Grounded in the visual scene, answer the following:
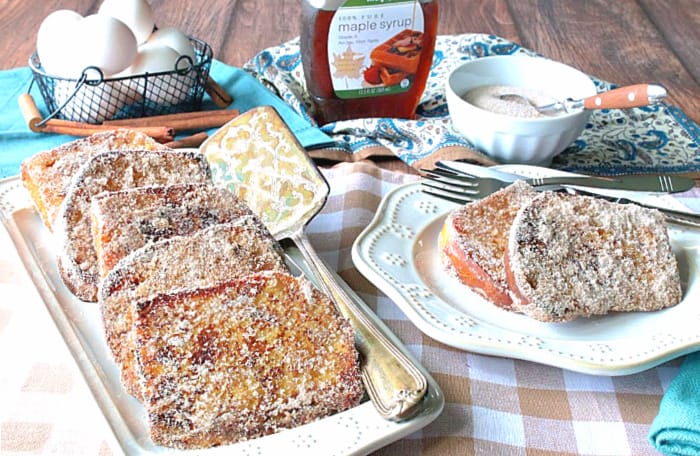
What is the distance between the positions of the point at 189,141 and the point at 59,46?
17.0 inches

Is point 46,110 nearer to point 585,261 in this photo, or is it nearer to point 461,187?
point 461,187

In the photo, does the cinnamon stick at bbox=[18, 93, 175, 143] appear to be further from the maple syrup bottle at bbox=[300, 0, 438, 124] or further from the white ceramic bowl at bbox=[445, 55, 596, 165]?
the white ceramic bowl at bbox=[445, 55, 596, 165]

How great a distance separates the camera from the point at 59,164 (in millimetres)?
1508

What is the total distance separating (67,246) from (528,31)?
208 cm

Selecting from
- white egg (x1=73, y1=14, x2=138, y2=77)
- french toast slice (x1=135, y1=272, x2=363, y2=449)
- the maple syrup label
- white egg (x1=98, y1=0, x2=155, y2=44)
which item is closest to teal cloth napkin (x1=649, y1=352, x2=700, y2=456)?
french toast slice (x1=135, y1=272, x2=363, y2=449)

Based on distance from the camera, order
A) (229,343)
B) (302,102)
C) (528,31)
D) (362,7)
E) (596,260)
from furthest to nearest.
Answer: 1. (528,31)
2. (302,102)
3. (362,7)
4. (596,260)
5. (229,343)

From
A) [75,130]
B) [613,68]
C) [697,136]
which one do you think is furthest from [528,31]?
[75,130]

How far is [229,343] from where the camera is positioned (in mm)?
1046

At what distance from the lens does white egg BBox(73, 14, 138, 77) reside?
6.24ft

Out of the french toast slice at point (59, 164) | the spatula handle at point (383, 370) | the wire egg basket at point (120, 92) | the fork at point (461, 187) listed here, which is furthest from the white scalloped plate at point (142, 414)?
the wire egg basket at point (120, 92)

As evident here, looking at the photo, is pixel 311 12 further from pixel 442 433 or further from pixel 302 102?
pixel 442 433

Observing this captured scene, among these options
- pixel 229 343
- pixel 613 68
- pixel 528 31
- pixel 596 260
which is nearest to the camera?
pixel 229 343

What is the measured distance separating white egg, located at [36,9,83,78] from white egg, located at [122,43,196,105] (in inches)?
5.9

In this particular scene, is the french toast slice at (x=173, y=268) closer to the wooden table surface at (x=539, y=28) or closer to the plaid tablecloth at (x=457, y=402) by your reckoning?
the plaid tablecloth at (x=457, y=402)
